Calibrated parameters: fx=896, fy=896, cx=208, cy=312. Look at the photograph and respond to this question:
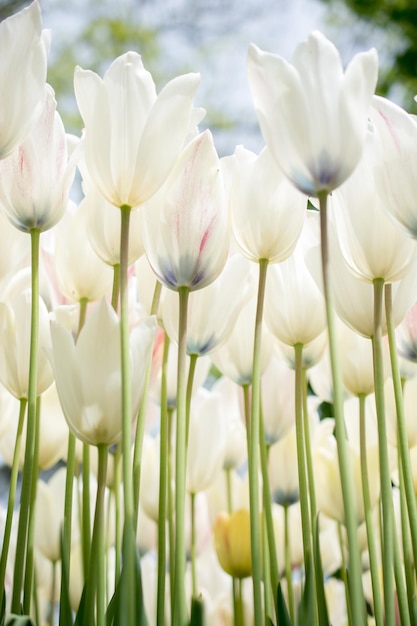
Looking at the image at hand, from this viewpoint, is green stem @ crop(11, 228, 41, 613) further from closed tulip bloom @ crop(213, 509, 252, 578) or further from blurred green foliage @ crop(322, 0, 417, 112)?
blurred green foliage @ crop(322, 0, 417, 112)

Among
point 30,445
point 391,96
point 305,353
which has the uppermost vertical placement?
point 391,96

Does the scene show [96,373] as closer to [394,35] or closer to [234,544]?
[234,544]

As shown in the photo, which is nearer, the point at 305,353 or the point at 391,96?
the point at 305,353

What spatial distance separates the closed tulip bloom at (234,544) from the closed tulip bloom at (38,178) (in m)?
0.28

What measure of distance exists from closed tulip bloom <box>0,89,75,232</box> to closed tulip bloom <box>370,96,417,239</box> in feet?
0.50

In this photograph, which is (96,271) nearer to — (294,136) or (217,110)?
(294,136)

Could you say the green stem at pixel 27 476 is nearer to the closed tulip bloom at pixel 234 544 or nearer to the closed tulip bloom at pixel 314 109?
the closed tulip bloom at pixel 314 109

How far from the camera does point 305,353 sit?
562 millimetres

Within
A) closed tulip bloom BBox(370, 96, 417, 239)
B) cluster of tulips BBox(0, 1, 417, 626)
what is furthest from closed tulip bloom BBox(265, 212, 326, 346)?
closed tulip bloom BBox(370, 96, 417, 239)

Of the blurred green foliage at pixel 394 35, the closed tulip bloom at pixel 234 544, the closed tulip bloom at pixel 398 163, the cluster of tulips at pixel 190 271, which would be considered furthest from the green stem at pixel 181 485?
the blurred green foliage at pixel 394 35

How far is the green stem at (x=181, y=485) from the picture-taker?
1.16 ft

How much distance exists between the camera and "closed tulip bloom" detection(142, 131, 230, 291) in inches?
16.3

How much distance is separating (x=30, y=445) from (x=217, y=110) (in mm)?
3999

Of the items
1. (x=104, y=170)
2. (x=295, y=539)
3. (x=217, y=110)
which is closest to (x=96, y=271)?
(x=104, y=170)
